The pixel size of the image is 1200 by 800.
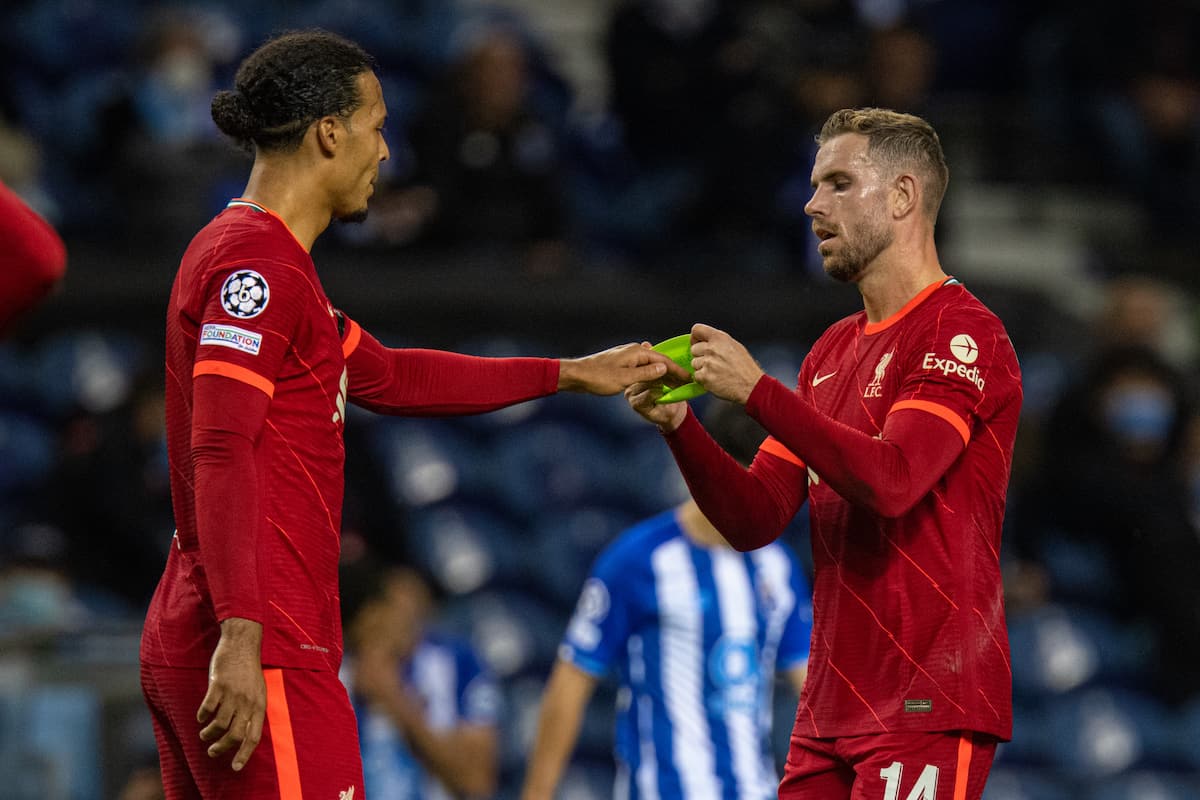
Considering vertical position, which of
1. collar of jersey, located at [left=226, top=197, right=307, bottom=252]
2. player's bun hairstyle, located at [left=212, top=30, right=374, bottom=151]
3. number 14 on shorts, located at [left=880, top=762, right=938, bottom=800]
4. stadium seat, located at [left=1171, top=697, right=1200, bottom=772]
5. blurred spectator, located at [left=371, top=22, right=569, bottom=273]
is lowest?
stadium seat, located at [left=1171, top=697, right=1200, bottom=772]

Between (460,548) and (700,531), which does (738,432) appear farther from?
(460,548)

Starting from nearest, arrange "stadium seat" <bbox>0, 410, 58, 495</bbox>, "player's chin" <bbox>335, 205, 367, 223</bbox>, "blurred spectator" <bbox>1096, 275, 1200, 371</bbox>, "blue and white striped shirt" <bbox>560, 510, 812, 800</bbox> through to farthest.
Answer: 1. "player's chin" <bbox>335, 205, 367, 223</bbox>
2. "blue and white striped shirt" <bbox>560, 510, 812, 800</bbox>
3. "stadium seat" <bbox>0, 410, 58, 495</bbox>
4. "blurred spectator" <bbox>1096, 275, 1200, 371</bbox>

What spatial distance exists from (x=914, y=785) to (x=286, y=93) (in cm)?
181

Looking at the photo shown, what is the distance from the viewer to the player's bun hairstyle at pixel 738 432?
5.29 metres

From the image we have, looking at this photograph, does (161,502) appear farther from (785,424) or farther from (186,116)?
(785,424)

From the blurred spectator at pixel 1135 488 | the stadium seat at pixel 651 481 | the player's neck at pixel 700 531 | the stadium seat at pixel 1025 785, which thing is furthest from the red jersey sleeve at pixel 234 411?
the blurred spectator at pixel 1135 488

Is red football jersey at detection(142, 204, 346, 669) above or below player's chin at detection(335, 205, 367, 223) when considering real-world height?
below

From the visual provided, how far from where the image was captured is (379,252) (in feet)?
28.9

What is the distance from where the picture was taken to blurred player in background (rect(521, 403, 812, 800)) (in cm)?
527

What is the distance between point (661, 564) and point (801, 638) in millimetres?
468

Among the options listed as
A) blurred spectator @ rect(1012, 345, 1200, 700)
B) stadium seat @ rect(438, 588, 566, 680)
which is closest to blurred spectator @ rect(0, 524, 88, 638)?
stadium seat @ rect(438, 588, 566, 680)

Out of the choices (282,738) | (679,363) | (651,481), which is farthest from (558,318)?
(282,738)

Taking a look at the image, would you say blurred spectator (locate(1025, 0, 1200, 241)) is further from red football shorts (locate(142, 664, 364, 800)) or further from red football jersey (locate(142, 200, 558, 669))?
red football shorts (locate(142, 664, 364, 800))

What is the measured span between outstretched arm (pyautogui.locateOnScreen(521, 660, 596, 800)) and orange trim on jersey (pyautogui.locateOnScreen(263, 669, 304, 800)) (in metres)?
1.91
